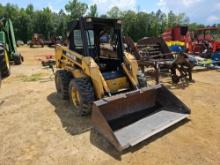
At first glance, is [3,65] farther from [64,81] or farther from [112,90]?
[112,90]

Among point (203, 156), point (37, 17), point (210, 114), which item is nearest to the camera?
point (203, 156)

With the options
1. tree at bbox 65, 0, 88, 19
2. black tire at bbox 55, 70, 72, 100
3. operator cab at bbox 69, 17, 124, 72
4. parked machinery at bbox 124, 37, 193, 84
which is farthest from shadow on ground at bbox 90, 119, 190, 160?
tree at bbox 65, 0, 88, 19

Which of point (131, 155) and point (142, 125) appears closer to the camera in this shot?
point (131, 155)

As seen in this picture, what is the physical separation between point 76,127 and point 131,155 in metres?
1.42

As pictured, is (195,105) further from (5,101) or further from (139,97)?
(5,101)

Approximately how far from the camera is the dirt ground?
12.5ft

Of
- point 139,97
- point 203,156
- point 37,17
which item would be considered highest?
point 37,17

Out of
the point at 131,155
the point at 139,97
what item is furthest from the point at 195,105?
the point at 131,155

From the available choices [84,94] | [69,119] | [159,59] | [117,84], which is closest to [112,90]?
[117,84]

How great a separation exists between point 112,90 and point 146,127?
4.29 feet

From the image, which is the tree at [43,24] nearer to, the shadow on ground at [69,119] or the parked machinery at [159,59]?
the parked machinery at [159,59]

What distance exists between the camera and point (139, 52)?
964 cm

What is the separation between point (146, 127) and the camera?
177 inches

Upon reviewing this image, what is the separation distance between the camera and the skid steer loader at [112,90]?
4383mm
